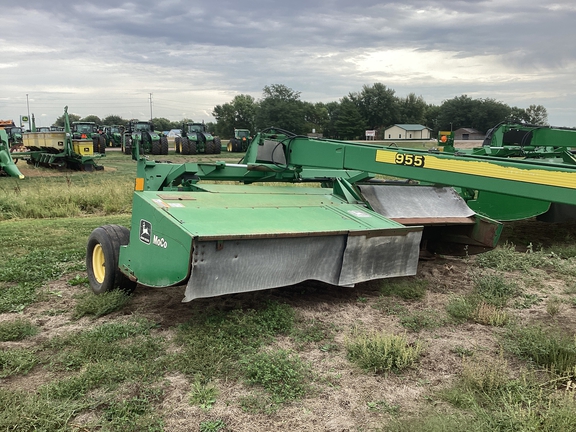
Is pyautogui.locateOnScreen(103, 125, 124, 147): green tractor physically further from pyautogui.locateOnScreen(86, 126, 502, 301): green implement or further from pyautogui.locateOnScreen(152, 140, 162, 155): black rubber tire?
pyautogui.locateOnScreen(86, 126, 502, 301): green implement

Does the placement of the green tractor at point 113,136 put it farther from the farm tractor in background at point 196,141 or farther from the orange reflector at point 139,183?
the orange reflector at point 139,183

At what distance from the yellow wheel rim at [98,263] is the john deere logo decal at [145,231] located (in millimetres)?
924

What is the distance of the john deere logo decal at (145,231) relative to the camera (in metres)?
3.60

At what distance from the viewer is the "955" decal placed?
3725 millimetres

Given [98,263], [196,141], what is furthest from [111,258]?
[196,141]

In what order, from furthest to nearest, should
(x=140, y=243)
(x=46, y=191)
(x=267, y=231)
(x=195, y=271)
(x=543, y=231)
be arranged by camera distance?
1. (x=46, y=191)
2. (x=543, y=231)
3. (x=140, y=243)
4. (x=267, y=231)
5. (x=195, y=271)

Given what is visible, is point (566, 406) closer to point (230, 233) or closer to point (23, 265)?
point (230, 233)

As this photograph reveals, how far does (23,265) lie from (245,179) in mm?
2403

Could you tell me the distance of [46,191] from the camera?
10.3 meters

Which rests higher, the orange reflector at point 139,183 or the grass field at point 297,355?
the orange reflector at point 139,183

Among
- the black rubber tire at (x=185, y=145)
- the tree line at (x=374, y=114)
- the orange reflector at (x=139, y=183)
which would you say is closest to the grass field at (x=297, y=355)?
the orange reflector at (x=139, y=183)

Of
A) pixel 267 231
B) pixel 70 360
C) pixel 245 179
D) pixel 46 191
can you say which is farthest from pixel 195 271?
pixel 46 191

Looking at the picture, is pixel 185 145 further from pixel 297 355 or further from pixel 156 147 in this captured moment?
pixel 297 355

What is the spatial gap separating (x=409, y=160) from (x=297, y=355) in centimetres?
165
